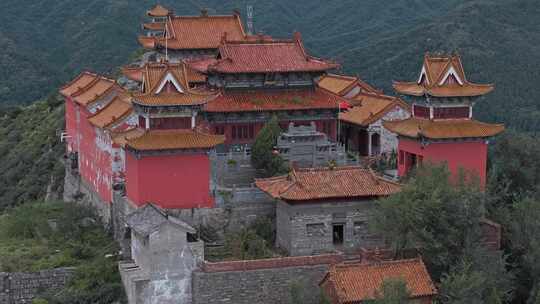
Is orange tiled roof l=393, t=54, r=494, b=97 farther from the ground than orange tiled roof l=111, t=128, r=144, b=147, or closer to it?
farther from the ground

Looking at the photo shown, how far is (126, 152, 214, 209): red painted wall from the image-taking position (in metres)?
37.0

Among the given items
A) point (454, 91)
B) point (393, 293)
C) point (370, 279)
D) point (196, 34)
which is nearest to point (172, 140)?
point (370, 279)

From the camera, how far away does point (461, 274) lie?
110 ft

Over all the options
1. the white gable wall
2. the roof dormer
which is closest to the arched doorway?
the white gable wall

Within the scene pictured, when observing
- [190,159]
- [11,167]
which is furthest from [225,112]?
[11,167]

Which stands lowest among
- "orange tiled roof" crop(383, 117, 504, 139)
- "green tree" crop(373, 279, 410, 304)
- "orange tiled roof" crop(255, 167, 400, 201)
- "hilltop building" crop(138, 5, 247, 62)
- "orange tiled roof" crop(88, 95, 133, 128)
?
"green tree" crop(373, 279, 410, 304)

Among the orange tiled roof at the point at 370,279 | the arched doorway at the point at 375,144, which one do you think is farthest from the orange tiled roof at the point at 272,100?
the orange tiled roof at the point at 370,279

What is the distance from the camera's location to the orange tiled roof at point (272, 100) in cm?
4222

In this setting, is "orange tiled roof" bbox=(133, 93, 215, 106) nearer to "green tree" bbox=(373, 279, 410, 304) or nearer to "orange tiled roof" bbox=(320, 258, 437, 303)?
"orange tiled roof" bbox=(320, 258, 437, 303)

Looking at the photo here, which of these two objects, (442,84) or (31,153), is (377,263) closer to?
(442,84)

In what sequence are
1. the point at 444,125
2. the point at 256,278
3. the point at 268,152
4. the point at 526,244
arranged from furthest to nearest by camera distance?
the point at 268,152, the point at 444,125, the point at 526,244, the point at 256,278

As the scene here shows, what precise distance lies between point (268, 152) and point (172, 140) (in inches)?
184

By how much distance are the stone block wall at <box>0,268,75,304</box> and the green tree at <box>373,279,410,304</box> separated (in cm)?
1187

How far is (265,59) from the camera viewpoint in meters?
43.6
